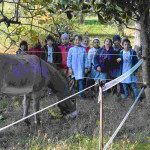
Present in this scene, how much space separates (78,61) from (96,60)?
0.47m

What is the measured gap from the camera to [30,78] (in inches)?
240

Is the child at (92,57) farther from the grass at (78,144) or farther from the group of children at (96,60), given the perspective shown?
the grass at (78,144)

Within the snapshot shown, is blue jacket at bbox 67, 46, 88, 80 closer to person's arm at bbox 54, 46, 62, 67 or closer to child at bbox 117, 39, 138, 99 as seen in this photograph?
person's arm at bbox 54, 46, 62, 67

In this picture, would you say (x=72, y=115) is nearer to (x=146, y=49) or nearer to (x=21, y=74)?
(x=21, y=74)

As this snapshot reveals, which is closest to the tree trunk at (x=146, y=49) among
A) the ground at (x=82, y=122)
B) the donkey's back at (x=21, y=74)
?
the ground at (x=82, y=122)

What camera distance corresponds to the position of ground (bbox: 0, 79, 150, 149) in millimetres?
5461

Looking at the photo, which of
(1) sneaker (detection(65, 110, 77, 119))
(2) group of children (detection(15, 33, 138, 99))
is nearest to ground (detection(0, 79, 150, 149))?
(1) sneaker (detection(65, 110, 77, 119))

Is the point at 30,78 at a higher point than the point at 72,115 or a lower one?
higher

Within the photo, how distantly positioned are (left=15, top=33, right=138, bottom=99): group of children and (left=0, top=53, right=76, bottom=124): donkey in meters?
1.61

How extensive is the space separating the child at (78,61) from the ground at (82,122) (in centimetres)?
67

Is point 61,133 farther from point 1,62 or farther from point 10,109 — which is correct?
point 10,109

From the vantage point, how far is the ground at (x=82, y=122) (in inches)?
215

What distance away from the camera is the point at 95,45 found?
8555 mm

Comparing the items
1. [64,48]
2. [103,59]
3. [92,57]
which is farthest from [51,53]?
[103,59]
